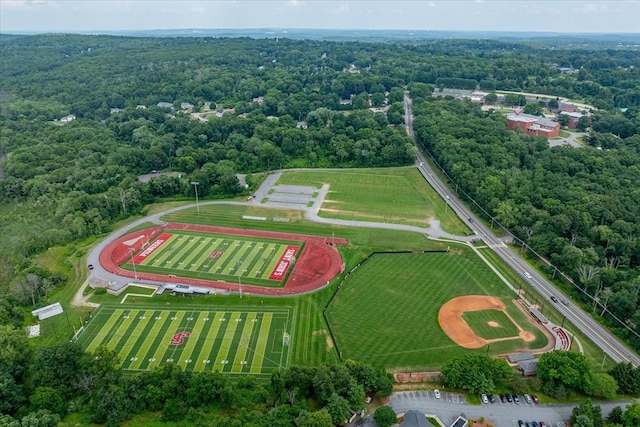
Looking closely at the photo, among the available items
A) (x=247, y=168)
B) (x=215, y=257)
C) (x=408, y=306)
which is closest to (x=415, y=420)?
(x=408, y=306)

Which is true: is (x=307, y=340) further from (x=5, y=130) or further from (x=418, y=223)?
(x=5, y=130)

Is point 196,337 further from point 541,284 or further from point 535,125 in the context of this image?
point 535,125

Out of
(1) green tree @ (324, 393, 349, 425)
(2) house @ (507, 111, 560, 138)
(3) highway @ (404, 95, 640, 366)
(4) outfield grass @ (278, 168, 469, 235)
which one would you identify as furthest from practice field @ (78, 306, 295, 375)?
(2) house @ (507, 111, 560, 138)

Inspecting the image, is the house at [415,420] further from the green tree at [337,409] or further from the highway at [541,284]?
the highway at [541,284]

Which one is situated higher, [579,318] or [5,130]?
[5,130]

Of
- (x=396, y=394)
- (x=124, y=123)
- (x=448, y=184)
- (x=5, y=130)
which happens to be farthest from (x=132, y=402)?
(x=5, y=130)

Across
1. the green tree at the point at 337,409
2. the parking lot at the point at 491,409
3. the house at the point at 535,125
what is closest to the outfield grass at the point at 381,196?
the parking lot at the point at 491,409

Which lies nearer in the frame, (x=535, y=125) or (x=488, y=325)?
(x=488, y=325)
